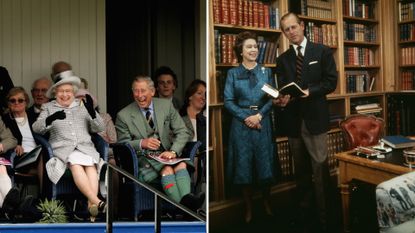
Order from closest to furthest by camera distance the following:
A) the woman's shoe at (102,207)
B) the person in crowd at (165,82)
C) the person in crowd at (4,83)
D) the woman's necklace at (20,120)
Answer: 1. the woman's shoe at (102,207)
2. the woman's necklace at (20,120)
3. the person in crowd at (4,83)
4. the person in crowd at (165,82)

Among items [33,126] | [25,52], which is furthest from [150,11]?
[33,126]

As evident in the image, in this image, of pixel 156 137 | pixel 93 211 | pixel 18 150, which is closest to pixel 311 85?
pixel 156 137

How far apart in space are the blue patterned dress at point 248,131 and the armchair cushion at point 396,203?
2.07 feet

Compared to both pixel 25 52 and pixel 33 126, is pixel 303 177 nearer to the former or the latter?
pixel 33 126

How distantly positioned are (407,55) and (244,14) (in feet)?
3.18

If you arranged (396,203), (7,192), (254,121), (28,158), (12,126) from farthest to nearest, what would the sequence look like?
(12,126) < (28,158) < (7,192) < (254,121) < (396,203)

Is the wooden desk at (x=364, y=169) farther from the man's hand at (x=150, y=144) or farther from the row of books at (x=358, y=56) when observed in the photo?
the man's hand at (x=150, y=144)

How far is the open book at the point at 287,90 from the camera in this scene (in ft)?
10.4

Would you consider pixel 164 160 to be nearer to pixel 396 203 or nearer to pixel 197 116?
pixel 197 116

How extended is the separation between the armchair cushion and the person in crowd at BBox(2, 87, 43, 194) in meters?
2.38

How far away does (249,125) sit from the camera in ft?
10.5

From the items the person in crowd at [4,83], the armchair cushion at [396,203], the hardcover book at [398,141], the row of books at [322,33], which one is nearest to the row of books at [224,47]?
the row of books at [322,33]

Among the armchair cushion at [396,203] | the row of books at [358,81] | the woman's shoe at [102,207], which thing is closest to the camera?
the armchair cushion at [396,203]

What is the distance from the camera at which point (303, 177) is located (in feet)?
10.6
